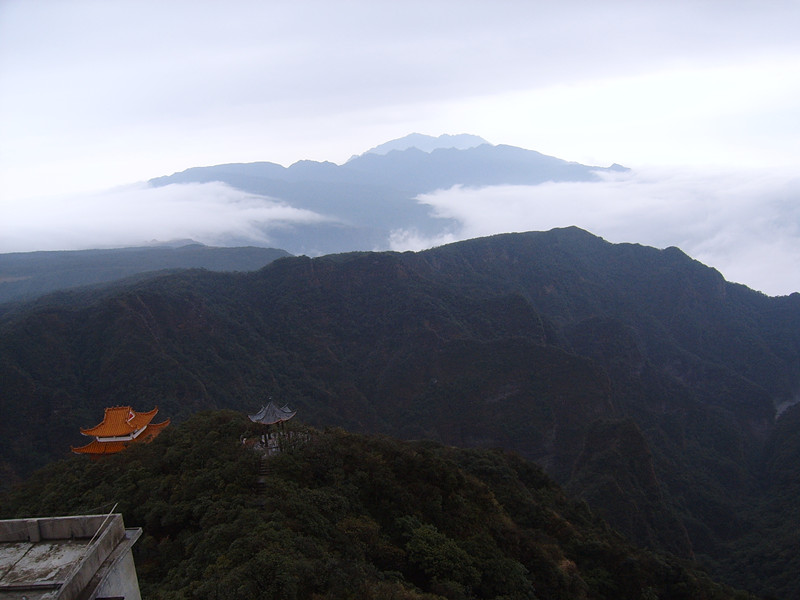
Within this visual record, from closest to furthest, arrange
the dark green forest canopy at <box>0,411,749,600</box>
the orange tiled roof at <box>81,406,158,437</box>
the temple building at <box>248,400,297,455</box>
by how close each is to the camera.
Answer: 1. the dark green forest canopy at <box>0,411,749,600</box>
2. the temple building at <box>248,400,297,455</box>
3. the orange tiled roof at <box>81,406,158,437</box>

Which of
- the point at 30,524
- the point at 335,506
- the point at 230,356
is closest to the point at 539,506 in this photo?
the point at 335,506

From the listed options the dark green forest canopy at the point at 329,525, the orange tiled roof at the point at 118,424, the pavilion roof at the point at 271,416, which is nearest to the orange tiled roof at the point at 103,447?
the orange tiled roof at the point at 118,424

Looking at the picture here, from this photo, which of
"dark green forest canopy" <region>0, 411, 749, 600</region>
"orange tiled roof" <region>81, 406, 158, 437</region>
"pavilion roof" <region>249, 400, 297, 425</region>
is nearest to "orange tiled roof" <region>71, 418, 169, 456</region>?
"orange tiled roof" <region>81, 406, 158, 437</region>

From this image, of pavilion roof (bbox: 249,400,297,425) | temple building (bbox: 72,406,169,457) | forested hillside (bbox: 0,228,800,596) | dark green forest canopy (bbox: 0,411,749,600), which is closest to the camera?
dark green forest canopy (bbox: 0,411,749,600)

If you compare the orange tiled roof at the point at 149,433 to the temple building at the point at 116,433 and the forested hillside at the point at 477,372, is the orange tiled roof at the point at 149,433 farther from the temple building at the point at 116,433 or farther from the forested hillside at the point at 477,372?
the forested hillside at the point at 477,372

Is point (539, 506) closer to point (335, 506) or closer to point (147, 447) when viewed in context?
point (335, 506)

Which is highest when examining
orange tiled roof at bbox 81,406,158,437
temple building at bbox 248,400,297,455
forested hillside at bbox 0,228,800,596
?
temple building at bbox 248,400,297,455

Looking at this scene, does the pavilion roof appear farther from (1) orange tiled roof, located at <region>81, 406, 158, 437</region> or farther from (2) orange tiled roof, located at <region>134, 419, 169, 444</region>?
(1) orange tiled roof, located at <region>81, 406, 158, 437</region>
